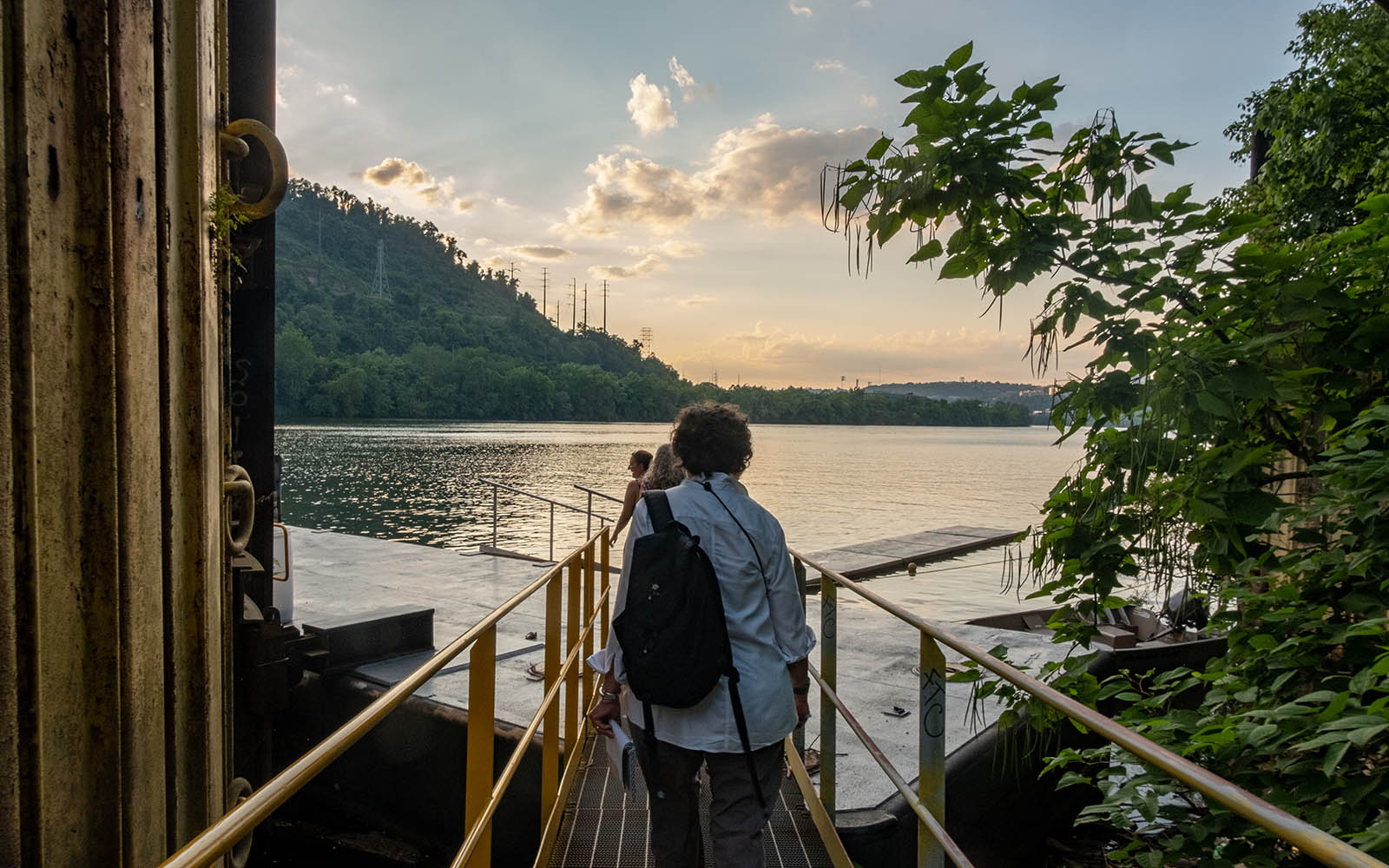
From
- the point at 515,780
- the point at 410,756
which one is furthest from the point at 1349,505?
the point at 410,756

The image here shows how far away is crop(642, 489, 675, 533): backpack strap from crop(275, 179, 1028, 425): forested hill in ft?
313

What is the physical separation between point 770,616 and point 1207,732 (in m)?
1.25

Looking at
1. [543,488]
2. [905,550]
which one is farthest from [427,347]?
[905,550]

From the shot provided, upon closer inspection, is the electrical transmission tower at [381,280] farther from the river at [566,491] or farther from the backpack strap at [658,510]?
the backpack strap at [658,510]

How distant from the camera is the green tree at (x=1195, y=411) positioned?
217cm

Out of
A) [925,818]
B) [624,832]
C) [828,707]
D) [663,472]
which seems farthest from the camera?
[663,472]

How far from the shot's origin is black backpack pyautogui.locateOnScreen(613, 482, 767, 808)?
1.92 meters

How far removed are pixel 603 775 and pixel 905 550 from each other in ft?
59.7

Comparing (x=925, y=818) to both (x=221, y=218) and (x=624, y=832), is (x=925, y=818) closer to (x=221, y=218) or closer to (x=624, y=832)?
(x=624, y=832)

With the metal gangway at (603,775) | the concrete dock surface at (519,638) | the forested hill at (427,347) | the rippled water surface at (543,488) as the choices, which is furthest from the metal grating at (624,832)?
the forested hill at (427,347)

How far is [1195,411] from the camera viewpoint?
2.42 metres

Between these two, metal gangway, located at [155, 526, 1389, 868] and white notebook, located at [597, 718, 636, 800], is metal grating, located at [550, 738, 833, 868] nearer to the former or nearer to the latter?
metal gangway, located at [155, 526, 1389, 868]

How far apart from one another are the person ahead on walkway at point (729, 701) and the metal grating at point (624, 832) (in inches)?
29.3

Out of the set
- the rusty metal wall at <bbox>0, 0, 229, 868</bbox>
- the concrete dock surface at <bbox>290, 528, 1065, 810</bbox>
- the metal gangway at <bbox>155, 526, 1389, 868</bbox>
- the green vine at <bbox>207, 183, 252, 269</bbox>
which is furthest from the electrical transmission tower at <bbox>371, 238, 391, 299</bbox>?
the rusty metal wall at <bbox>0, 0, 229, 868</bbox>
